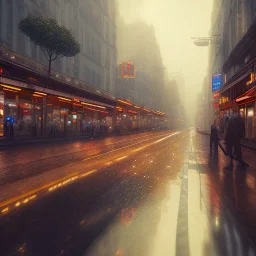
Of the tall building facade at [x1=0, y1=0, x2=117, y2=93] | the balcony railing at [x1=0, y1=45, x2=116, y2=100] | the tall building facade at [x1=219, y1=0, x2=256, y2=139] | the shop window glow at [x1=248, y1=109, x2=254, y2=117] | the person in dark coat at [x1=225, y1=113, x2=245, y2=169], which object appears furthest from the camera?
the tall building facade at [x1=0, y1=0, x2=117, y2=93]

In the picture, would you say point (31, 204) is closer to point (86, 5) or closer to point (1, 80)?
point (1, 80)

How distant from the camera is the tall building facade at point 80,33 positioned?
82.9 feet

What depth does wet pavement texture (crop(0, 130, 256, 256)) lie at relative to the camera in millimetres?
2938

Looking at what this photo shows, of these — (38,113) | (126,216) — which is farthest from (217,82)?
(126,216)

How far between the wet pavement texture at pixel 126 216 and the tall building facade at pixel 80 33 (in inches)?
851

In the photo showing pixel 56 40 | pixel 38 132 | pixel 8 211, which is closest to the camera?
pixel 8 211

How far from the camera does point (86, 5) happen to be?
1742 inches

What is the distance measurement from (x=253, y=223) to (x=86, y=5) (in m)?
46.2

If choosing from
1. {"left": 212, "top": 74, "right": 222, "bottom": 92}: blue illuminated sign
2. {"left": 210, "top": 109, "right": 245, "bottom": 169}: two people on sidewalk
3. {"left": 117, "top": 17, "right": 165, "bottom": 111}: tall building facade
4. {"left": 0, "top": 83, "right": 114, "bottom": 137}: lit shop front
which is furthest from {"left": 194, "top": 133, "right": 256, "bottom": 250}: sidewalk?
{"left": 117, "top": 17, "right": 165, "bottom": 111}: tall building facade

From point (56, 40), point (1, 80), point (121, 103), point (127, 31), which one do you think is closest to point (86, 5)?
point (121, 103)

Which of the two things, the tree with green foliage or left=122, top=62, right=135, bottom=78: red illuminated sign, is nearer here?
the tree with green foliage

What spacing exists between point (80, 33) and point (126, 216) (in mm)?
41633

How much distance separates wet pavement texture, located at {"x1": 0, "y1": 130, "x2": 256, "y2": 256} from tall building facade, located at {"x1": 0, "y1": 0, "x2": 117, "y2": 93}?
70.9 feet

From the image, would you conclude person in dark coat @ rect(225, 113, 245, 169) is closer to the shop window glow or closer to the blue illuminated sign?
the shop window glow
